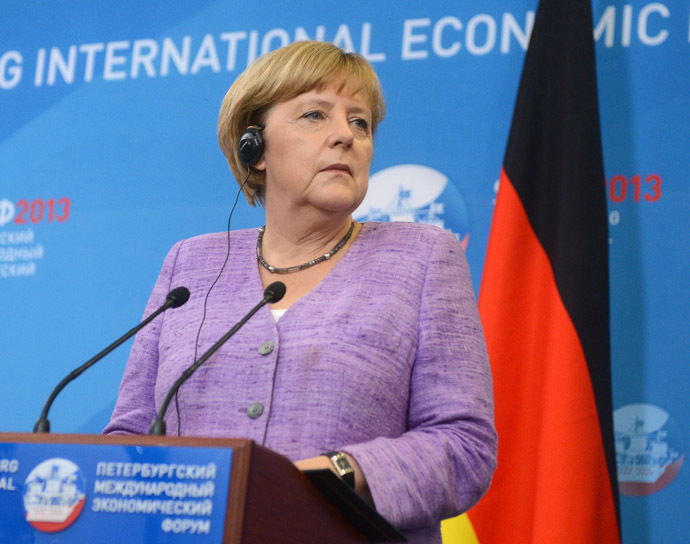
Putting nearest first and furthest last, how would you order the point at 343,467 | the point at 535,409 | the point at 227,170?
the point at 343,467 < the point at 535,409 < the point at 227,170

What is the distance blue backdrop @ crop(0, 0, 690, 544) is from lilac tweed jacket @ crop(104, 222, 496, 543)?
951 mm

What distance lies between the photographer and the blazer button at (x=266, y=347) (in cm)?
165

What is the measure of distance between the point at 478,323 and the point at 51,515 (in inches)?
33.7

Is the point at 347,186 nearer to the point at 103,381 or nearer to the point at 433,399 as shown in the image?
the point at 433,399

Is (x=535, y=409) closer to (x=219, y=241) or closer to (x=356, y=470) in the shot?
(x=219, y=241)

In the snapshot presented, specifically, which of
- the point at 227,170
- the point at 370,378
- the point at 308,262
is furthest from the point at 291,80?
the point at 227,170

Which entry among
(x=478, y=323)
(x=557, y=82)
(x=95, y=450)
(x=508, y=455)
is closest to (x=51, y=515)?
(x=95, y=450)

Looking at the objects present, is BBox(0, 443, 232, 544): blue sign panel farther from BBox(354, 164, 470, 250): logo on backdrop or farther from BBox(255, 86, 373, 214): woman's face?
BBox(354, 164, 470, 250): logo on backdrop

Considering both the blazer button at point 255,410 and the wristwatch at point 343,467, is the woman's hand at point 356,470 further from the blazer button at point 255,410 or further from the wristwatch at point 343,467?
the blazer button at point 255,410

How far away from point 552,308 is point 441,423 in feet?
3.22

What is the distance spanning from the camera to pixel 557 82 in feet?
8.55

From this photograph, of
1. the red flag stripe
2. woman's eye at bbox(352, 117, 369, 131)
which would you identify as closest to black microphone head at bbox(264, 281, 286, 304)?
woman's eye at bbox(352, 117, 369, 131)

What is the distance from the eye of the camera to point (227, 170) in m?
3.15

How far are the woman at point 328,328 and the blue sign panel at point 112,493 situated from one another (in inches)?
13.4
